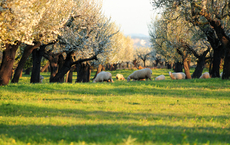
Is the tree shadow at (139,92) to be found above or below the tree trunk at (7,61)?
below

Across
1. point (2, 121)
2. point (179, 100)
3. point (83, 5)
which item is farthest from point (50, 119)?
point (83, 5)

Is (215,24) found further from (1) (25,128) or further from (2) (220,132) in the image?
(1) (25,128)

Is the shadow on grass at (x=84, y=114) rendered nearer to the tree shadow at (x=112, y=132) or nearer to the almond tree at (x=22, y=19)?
→ the tree shadow at (x=112, y=132)

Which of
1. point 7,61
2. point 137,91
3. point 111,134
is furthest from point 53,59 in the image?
point 111,134

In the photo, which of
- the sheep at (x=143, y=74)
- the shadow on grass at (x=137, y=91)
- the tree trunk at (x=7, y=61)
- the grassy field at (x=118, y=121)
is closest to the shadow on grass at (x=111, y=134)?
the grassy field at (x=118, y=121)

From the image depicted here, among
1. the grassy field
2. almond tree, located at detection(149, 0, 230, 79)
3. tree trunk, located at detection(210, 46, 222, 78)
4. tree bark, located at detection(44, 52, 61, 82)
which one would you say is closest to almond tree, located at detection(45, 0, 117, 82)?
tree bark, located at detection(44, 52, 61, 82)

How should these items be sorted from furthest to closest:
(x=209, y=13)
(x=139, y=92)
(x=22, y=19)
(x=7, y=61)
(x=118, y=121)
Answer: (x=209, y=13) < (x=7, y=61) < (x=139, y=92) < (x=22, y=19) < (x=118, y=121)

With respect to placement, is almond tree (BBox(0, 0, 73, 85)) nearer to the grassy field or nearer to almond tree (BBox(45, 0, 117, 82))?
the grassy field

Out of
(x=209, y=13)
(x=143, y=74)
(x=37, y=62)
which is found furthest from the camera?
(x=143, y=74)

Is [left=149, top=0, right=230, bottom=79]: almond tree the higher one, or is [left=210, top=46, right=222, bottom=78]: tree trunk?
[left=149, top=0, right=230, bottom=79]: almond tree

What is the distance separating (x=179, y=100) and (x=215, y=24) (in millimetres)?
10668

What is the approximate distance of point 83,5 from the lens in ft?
87.6

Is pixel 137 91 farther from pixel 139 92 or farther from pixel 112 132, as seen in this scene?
pixel 112 132

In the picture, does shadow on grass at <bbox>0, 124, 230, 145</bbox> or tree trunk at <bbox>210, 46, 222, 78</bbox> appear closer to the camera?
shadow on grass at <bbox>0, 124, 230, 145</bbox>
